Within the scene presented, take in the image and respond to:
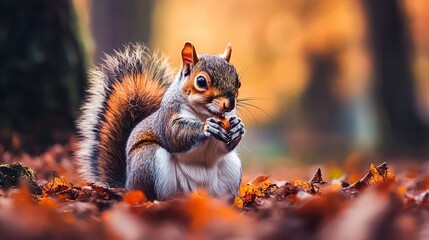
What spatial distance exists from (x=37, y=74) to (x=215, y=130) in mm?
2690

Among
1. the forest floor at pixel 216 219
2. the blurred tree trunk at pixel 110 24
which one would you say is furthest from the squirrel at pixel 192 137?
the blurred tree trunk at pixel 110 24

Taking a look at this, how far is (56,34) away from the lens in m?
5.52

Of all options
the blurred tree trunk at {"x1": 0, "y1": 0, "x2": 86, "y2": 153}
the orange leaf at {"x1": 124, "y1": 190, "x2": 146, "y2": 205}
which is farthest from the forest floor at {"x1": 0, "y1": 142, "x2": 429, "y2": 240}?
the blurred tree trunk at {"x1": 0, "y1": 0, "x2": 86, "y2": 153}

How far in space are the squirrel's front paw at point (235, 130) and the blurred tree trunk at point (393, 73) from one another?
8.20 metres

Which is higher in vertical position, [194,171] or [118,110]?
[118,110]

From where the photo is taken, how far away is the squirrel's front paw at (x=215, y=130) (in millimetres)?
3020

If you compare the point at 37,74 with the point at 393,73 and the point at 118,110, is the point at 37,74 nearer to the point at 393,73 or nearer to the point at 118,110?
the point at 118,110

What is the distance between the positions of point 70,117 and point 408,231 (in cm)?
408

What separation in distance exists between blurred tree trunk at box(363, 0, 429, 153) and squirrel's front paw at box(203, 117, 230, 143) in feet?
27.3

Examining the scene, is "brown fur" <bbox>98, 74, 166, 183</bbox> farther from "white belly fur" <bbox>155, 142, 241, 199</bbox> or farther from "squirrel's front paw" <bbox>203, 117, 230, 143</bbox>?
"squirrel's front paw" <bbox>203, 117, 230, 143</bbox>

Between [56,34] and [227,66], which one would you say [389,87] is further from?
[227,66]

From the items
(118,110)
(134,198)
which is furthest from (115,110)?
(134,198)

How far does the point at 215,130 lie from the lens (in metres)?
3.02

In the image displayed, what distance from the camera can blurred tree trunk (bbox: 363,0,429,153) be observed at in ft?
36.2
